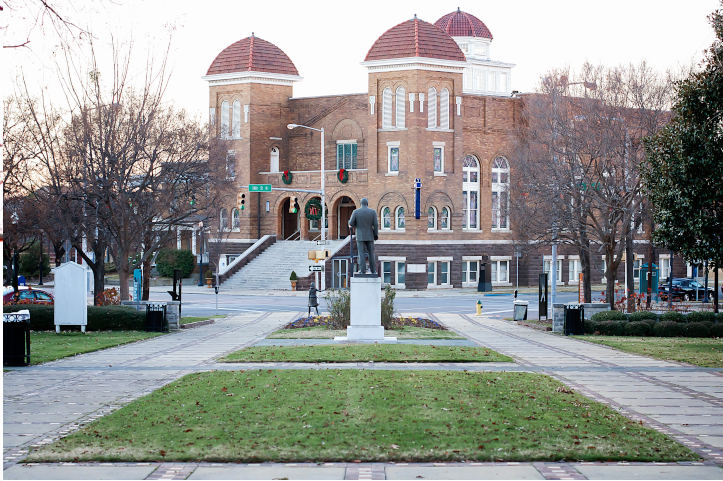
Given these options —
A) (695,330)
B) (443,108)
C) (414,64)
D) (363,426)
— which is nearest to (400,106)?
(414,64)

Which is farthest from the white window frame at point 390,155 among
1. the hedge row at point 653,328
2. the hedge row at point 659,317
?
the hedge row at point 653,328

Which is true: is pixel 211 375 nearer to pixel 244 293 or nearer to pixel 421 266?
pixel 244 293

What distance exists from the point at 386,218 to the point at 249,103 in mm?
14786

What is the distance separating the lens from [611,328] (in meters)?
23.5

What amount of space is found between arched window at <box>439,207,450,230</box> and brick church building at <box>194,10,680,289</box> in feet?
0.24

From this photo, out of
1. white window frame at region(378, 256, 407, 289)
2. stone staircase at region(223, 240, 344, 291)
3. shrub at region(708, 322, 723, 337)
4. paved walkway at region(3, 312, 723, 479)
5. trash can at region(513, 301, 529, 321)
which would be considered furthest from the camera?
white window frame at region(378, 256, 407, 289)

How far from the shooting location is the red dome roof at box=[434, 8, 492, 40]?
6988cm

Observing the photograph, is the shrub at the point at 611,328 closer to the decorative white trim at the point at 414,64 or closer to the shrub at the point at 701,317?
the shrub at the point at 701,317

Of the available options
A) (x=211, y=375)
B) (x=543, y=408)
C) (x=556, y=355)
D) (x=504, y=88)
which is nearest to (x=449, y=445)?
(x=543, y=408)

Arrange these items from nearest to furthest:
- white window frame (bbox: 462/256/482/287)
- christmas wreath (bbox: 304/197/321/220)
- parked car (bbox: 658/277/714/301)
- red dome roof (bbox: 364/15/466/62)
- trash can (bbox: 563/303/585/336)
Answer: trash can (bbox: 563/303/585/336)
parked car (bbox: 658/277/714/301)
red dome roof (bbox: 364/15/466/62)
white window frame (bbox: 462/256/482/287)
christmas wreath (bbox: 304/197/321/220)

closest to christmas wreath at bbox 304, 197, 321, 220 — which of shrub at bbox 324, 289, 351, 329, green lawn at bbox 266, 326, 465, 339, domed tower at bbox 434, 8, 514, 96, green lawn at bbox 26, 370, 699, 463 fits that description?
domed tower at bbox 434, 8, 514, 96

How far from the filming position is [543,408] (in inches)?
407

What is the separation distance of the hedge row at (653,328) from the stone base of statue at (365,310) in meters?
7.45

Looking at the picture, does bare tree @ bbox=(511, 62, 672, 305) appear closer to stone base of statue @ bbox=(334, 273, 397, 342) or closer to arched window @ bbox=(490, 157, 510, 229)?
stone base of statue @ bbox=(334, 273, 397, 342)
